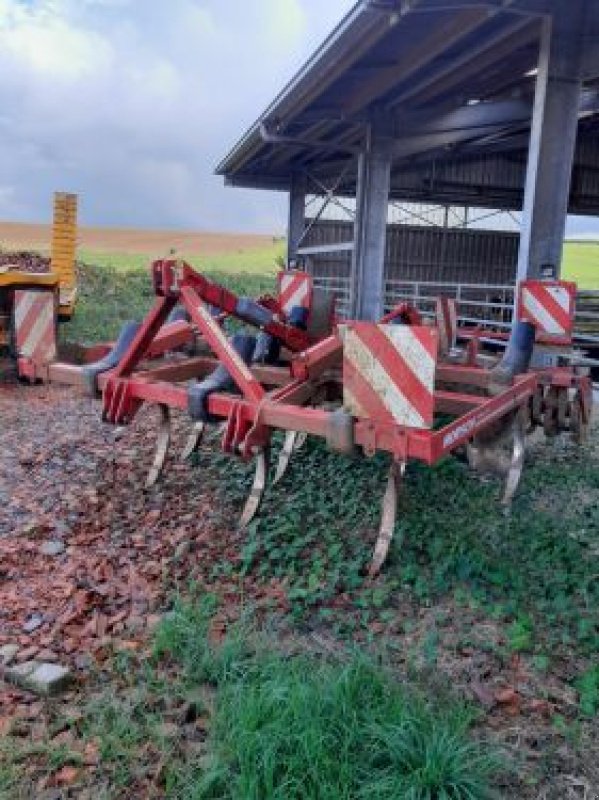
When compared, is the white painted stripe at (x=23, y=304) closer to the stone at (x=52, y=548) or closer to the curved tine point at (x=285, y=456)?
the stone at (x=52, y=548)

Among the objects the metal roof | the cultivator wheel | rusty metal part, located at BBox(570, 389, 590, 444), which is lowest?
the cultivator wheel

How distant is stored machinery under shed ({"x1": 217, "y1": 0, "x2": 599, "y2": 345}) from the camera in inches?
262

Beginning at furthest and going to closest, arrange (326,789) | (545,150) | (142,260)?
1. (142,260)
2. (545,150)
3. (326,789)

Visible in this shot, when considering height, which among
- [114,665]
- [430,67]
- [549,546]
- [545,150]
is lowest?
[114,665]

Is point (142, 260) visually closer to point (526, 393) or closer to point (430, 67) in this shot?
point (430, 67)

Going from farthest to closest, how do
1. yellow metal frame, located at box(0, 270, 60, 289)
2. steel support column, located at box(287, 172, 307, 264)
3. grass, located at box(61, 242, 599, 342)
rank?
steel support column, located at box(287, 172, 307, 264) → grass, located at box(61, 242, 599, 342) → yellow metal frame, located at box(0, 270, 60, 289)

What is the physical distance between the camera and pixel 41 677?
2.98 meters

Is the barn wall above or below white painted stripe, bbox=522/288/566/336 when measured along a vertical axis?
above

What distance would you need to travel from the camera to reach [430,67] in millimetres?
8688

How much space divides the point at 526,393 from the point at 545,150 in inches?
120

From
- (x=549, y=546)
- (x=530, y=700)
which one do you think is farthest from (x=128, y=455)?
(x=530, y=700)

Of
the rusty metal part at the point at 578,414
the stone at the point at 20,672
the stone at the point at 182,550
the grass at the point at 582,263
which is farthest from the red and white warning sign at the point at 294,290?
the grass at the point at 582,263

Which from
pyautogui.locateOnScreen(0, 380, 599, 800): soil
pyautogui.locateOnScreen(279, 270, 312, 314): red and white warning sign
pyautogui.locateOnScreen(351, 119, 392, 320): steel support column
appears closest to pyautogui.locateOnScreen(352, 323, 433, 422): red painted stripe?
pyautogui.locateOnScreen(0, 380, 599, 800): soil

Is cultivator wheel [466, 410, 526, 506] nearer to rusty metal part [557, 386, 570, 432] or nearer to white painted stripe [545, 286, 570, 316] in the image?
rusty metal part [557, 386, 570, 432]
